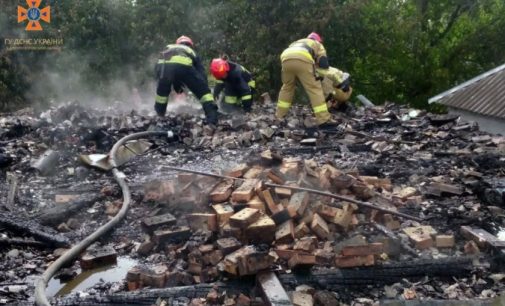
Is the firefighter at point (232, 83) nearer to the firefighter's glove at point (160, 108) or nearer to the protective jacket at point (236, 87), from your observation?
the protective jacket at point (236, 87)

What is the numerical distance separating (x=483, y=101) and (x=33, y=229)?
46.0 ft

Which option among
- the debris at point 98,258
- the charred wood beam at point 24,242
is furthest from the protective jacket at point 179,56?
the debris at point 98,258

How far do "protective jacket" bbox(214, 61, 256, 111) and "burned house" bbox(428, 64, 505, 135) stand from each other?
8.14m

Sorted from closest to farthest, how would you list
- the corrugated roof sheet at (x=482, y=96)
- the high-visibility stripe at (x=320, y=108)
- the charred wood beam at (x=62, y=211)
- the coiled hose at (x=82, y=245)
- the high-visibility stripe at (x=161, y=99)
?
the coiled hose at (x=82, y=245)
the charred wood beam at (x=62, y=211)
the high-visibility stripe at (x=320, y=108)
the high-visibility stripe at (x=161, y=99)
the corrugated roof sheet at (x=482, y=96)

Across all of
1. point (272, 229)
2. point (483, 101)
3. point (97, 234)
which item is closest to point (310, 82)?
point (272, 229)

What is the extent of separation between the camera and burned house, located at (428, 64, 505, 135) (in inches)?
554

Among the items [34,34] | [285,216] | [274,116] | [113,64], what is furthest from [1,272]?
[34,34]

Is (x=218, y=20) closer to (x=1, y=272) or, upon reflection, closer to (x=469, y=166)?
(x=469, y=166)

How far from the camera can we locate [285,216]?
3979mm

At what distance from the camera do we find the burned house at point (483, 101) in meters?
14.1

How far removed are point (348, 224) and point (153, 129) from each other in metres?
4.49

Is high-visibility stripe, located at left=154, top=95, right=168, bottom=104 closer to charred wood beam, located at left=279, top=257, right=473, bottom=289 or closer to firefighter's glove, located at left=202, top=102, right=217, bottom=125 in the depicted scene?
firefighter's glove, located at left=202, top=102, right=217, bottom=125

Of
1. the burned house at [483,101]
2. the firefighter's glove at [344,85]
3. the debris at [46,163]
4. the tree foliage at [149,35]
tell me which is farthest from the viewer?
the tree foliage at [149,35]

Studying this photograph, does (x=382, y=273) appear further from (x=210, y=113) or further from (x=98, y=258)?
(x=210, y=113)
